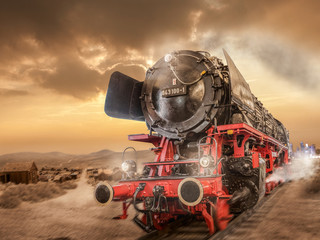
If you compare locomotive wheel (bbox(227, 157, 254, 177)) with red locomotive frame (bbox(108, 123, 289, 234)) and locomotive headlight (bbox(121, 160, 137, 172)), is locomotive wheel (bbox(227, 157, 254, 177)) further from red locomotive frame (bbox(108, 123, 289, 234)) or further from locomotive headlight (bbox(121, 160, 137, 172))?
locomotive headlight (bbox(121, 160, 137, 172))

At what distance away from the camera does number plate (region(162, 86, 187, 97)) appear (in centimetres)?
589

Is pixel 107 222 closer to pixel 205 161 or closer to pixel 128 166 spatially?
pixel 128 166

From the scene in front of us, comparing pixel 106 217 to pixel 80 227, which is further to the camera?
pixel 106 217

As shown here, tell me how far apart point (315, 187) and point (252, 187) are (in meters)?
5.83

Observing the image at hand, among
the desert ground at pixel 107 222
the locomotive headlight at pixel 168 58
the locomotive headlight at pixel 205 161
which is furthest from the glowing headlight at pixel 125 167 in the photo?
the locomotive headlight at pixel 168 58

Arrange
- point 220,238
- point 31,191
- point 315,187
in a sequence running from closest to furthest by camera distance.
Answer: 1. point 220,238
2. point 315,187
3. point 31,191

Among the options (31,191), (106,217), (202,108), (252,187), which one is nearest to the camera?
(252,187)

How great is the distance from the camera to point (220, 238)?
4695 millimetres

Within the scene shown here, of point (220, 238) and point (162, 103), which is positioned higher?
point (162, 103)

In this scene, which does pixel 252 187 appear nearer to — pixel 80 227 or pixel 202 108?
pixel 202 108

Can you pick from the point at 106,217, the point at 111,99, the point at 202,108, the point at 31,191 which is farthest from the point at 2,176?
the point at 202,108

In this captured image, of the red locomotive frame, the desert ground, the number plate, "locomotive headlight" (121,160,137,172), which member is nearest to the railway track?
the desert ground

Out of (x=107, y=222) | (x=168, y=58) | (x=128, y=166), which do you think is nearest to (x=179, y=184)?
(x=128, y=166)

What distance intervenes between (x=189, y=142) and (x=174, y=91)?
1.06 meters
